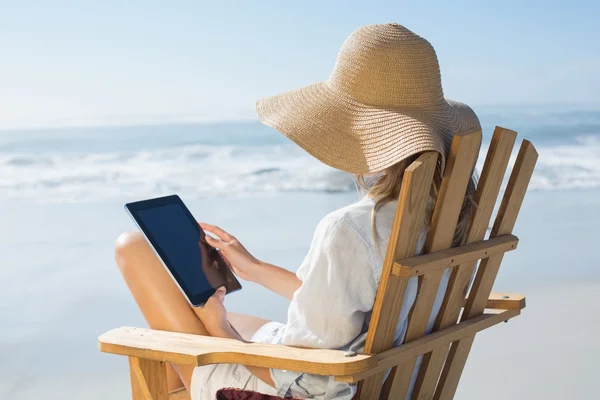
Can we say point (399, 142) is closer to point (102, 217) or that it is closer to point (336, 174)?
point (102, 217)

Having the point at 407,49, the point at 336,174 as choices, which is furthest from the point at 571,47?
the point at 407,49

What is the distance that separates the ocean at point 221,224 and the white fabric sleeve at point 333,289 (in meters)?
1.74

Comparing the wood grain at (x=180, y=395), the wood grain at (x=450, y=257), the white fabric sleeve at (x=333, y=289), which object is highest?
the wood grain at (x=450, y=257)

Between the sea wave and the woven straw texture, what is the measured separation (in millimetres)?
7391

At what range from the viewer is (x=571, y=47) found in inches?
529

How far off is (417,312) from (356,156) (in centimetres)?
36

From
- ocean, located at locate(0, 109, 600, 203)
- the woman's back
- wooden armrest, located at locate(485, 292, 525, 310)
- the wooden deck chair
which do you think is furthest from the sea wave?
the woman's back

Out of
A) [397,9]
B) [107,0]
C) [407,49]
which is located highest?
[407,49]

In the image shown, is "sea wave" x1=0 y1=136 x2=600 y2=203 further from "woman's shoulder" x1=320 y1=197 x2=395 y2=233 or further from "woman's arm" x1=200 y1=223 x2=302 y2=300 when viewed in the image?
"woman's shoulder" x1=320 y1=197 x2=395 y2=233

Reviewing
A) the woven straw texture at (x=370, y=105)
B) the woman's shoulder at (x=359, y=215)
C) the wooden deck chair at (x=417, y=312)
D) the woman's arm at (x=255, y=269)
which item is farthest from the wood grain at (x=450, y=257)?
the woman's arm at (x=255, y=269)

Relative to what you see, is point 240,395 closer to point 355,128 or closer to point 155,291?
point 155,291

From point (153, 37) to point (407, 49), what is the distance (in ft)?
45.8

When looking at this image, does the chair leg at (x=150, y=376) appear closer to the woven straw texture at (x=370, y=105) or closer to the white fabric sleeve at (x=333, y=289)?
the white fabric sleeve at (x=333, y=289)

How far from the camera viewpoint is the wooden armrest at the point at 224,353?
163 cm
